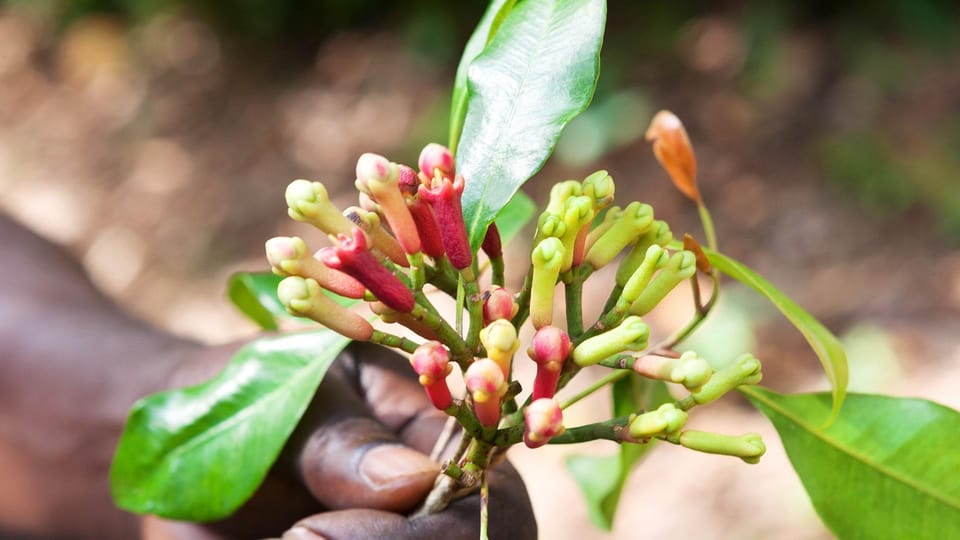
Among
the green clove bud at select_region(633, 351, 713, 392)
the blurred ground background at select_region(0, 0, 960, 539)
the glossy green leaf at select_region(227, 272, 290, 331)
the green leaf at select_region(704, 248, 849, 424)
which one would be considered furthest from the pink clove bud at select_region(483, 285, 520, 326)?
the blurred ground background at select_region(0, 0, 960, 539)

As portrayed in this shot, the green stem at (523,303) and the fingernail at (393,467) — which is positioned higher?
the green stem at (523,303)

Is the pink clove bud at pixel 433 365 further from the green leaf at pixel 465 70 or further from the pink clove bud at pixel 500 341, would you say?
the green leaf at pixel 465 70

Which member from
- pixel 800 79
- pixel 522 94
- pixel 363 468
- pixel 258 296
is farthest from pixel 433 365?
pixel 800 79

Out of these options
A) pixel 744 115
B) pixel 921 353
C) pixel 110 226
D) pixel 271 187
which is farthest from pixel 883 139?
pixel 110 226

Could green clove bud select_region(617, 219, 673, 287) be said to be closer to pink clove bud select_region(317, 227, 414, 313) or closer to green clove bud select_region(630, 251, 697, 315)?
green clove bud select_region(630, 251, 697, 315)

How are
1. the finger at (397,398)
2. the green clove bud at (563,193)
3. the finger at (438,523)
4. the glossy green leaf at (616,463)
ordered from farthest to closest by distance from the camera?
the finger at (397,398) → the glossy green leaf at (616,463) → the finger at (438,523) → the green clove bud at (563,193)

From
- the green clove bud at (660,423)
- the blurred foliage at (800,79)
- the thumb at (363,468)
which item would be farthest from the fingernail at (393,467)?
the blurred foliage at (800,79)
